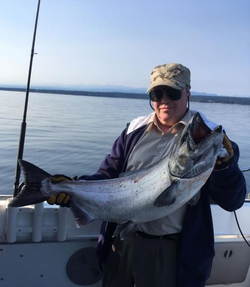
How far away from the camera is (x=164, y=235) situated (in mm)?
2611

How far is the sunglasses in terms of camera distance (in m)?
2.67

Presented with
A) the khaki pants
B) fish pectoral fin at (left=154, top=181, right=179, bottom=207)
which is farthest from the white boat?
fish pectoral fin at (left=154, top=181, right=179, bottom=207)

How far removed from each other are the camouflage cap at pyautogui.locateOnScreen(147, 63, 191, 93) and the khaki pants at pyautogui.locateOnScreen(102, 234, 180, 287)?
1289 mm

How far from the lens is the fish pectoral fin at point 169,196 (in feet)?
7.54

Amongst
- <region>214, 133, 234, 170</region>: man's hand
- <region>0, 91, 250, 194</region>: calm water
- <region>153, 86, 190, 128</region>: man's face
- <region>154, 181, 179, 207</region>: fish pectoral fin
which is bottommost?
<region>0, 91, 250, 194</region>: calm water

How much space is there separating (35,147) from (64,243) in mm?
6017

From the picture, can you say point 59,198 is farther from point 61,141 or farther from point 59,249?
point 61,141

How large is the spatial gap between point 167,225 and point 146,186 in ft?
1.26

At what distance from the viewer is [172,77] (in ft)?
8.84

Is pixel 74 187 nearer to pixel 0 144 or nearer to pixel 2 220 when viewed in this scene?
pixel 2 220

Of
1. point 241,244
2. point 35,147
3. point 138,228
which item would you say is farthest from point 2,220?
point 35,147

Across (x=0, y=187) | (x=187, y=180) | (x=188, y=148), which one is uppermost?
(x=188, y=148)

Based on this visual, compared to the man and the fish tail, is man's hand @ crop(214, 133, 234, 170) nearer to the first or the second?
the man

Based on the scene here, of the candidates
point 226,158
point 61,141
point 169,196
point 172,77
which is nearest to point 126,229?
point 169,196
